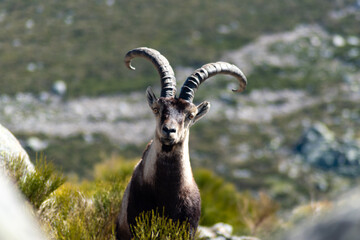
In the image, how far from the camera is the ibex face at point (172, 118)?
20.9 feet

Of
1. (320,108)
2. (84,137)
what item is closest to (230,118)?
(320,108)

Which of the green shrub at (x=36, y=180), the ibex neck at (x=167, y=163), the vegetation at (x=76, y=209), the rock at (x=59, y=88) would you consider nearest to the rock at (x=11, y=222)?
the vegetation at (x=76, y=209)

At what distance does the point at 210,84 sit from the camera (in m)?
84.9

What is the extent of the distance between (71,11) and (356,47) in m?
63.4

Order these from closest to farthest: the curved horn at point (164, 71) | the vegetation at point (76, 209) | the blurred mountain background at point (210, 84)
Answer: the vegetation at point (76, 209)
the curved horn at point (164, 71)
the blurred mountain background at point (210, 84)

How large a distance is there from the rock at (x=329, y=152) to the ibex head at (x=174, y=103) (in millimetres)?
58664

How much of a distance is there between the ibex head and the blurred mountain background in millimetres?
40369

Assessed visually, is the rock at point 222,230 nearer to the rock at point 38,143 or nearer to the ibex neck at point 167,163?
the ibex neck at point 167,163

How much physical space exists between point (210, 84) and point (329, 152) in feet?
91.8

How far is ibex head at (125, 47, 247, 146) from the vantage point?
254 inches

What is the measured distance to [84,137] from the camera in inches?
2635

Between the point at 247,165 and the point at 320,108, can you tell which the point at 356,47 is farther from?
the point at 247,165

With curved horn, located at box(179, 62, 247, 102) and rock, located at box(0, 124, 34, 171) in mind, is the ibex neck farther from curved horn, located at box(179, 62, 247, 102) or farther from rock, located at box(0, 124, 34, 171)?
rock, located at box(0, 124, 34, 171)

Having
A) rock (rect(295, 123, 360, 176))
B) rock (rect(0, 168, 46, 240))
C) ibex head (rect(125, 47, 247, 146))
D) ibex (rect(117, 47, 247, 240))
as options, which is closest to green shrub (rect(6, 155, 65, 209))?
ibex (rect(117, 47, 247, 240))
